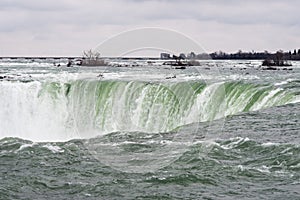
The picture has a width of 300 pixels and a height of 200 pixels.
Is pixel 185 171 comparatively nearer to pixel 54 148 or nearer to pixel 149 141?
pixel 149 141

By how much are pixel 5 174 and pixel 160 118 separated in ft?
31.9

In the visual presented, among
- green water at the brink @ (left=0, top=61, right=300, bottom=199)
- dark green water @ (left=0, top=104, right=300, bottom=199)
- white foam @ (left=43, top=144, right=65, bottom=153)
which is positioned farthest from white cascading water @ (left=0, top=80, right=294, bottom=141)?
white foam @ (left=43, top=144, right=65, bottom=153)

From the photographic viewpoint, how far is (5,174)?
11.2 metres

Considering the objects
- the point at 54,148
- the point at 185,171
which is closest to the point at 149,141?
the point at 54,148

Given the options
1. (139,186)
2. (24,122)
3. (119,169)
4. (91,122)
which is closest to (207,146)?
(119,169)

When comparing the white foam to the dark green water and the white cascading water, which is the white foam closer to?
the dark green water

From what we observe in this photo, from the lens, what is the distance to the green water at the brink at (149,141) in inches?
383

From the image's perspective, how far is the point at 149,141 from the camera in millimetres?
14148

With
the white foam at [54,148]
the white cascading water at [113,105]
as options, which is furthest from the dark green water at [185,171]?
the white cascading water at [113,105]

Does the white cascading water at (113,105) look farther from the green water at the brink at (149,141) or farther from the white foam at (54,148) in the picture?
the white foam at (54,148)

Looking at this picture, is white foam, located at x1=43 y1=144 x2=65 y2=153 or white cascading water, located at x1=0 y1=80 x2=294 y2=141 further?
white cascading water, located at x1=0 y1=80 x2=294 y2=141

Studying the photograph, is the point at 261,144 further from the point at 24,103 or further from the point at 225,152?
the point at 24,103

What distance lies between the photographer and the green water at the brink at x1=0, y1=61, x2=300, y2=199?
9.73 meters

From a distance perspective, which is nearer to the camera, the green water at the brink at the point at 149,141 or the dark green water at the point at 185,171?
the dark green water at the point at 185,171
